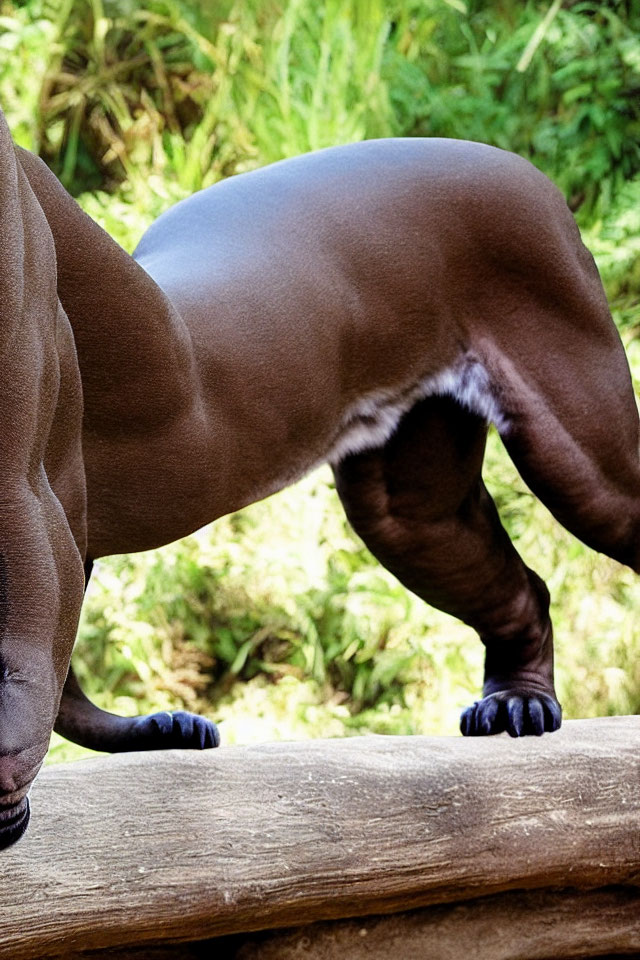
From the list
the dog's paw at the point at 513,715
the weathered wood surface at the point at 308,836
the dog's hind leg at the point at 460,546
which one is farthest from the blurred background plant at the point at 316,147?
the weathered wood surface at the point at 308,836

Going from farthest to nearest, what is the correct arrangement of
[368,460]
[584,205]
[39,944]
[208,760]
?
[584,205]
[368,460]
[208,760]
[39,944]

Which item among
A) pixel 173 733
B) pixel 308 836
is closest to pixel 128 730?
pixel 173 733

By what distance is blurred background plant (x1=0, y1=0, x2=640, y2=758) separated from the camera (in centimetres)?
375

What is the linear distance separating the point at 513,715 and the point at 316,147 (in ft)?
7.36

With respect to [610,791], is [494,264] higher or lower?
higher

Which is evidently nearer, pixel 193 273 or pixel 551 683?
pixel 193 273

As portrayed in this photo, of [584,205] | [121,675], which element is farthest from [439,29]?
[121,675]

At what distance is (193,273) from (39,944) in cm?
79

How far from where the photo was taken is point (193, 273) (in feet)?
5.50

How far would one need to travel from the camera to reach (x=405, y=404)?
6.15ft

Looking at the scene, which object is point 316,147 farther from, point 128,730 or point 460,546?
point 128,730

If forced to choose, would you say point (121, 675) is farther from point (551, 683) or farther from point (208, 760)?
point (208, 760)

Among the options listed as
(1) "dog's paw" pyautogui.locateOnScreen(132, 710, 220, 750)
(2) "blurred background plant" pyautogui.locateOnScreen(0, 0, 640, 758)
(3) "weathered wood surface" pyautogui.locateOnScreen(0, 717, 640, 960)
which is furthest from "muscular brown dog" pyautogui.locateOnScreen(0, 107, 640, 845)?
(2) "blurred background plant" pyautogui.locateOnScreen(0, 0, 640, 758)

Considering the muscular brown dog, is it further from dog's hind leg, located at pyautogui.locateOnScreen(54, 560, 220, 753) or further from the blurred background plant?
the blurred background plant
